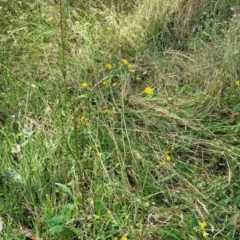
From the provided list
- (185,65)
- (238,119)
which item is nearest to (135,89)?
(185,65)

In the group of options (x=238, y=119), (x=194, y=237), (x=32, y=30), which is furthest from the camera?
(x=32, y=30)

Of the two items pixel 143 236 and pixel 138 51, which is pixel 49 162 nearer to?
pixel 143 236

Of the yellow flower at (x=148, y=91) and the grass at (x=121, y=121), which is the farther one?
the yellow flower at (x=148, y=91)

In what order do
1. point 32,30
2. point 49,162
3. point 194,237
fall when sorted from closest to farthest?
point 194,237 → point 49,162 → point 32,30

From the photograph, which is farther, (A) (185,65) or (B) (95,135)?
(A) (185,65)

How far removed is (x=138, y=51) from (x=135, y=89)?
0.99ft

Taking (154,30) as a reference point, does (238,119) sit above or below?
below

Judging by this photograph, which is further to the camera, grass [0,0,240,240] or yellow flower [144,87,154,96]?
yellow flower [144,87,154,96]

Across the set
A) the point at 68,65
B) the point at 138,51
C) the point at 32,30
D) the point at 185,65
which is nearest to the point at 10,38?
the point at 32,30

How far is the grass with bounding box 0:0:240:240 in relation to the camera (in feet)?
5.35

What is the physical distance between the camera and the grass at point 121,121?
5.35 feet

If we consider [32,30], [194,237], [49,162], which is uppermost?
[32,30]

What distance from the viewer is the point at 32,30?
266 centimetres

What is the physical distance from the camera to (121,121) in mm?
2006
